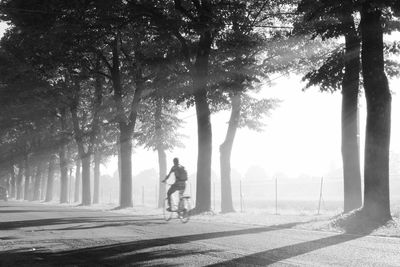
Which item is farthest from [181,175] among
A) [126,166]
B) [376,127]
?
[126,166]

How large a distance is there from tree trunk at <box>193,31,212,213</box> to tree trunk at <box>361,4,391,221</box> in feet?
28.9

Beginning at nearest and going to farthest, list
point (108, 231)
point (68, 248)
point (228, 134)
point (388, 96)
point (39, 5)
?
point (68, 248) → point (108, 231) → point (388, 96) → point (39, 5) → point (228, 134)

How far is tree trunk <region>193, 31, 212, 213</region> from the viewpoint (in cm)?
2156

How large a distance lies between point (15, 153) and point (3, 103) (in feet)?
82.7

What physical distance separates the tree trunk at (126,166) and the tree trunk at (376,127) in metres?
19.5

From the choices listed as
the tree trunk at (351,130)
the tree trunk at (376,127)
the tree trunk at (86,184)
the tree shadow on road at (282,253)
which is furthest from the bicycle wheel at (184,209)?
the tree trunk at (86,184)

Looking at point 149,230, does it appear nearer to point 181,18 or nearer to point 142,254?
point 142,254

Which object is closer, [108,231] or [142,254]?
[142,254]

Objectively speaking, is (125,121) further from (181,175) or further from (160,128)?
(181,175)

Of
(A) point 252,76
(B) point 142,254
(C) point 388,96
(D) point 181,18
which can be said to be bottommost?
(B) point 142,254

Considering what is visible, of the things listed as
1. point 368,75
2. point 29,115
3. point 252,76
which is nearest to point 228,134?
point 252,76

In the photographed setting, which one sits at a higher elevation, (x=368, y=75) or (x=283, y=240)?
(x=368, y=75)

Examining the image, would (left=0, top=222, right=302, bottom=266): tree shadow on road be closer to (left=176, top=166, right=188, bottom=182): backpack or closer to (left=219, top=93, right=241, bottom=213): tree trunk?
(left=176, top=166, right=188, bottom=182): backpack

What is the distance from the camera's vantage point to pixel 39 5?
2130 centimetres
